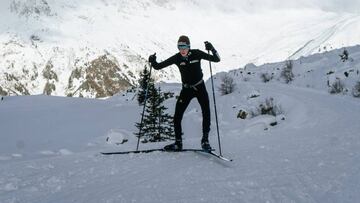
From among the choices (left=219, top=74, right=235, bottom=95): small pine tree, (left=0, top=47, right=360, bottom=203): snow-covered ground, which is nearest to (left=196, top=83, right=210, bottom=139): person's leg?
(left=0, top=47, right=360, bottom=203): snow-covered ground

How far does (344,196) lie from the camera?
657 cm

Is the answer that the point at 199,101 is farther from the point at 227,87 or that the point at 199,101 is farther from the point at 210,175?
the point at 227,87

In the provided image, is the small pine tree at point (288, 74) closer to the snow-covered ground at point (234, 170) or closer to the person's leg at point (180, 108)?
the snow-covered ground at point (234, 170)

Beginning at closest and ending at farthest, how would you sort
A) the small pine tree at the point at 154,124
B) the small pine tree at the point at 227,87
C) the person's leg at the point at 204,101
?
the person's leg at the point at 204,101 < the small pine tree at the point at 154,124 < the small pine tree at the point at 227,87

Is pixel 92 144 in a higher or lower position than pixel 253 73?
lower

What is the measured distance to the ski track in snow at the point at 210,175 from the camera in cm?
682

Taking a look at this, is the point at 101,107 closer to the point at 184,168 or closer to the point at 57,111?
the point at 57,111

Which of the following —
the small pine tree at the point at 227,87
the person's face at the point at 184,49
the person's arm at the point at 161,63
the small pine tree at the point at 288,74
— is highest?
the person's face at the point at 184,49

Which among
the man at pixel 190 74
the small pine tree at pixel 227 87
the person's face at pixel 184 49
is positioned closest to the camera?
the person's face at pixel 184 49

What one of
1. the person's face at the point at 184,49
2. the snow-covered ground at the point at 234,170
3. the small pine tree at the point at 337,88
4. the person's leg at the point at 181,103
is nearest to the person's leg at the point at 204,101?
the person's leg at the point at 181,103

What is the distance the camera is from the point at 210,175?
8133 millimetres

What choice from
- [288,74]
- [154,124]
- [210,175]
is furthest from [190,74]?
[288,74]

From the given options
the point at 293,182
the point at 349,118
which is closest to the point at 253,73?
the point at 349,118

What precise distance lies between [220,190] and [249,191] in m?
0.43
